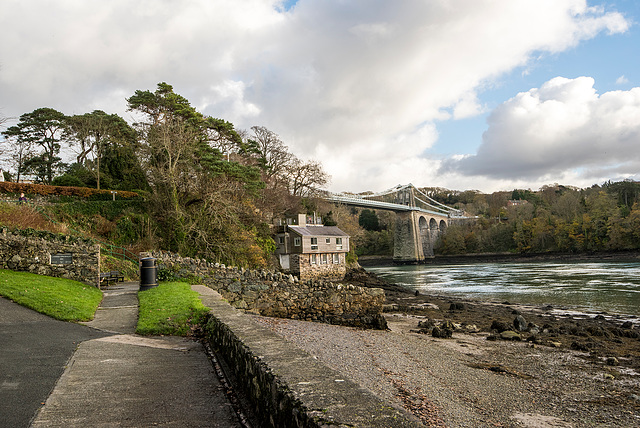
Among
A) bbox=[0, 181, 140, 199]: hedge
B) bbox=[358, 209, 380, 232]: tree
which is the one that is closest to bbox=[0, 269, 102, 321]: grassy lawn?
bbox=[0, 181, 140, 199]: hedge

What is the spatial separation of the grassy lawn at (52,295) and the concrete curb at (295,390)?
5.44m

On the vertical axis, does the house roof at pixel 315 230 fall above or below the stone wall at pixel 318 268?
above

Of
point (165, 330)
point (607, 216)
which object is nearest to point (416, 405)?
point (165, 330)

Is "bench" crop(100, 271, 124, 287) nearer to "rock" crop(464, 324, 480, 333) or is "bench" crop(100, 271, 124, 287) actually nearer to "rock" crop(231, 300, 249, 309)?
"rock" crop(231, 300, 249, 309)

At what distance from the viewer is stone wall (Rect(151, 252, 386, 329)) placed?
51.7ft

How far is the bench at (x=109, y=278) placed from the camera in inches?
604

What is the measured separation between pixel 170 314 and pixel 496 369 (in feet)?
25.0

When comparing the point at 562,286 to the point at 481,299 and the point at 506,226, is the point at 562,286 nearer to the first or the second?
the point at 481,299

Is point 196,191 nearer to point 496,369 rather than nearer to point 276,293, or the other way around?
point 276,293

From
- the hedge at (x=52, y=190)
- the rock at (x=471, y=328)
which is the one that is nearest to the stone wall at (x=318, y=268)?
the hedge at (x=52, y=190)

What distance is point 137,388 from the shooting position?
503cm

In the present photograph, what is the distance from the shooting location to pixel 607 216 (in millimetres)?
73188

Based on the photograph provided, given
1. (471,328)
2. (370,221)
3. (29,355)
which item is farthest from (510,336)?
(370,221)

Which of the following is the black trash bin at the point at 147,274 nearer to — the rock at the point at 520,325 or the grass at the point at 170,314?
the grass at the point at 170,314
